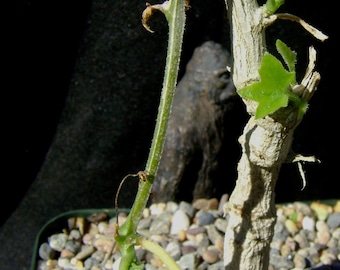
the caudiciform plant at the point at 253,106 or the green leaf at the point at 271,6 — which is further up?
the green leaf at the point at 271,6

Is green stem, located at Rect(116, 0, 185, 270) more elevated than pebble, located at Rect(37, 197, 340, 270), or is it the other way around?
green stem, located at Rect(116, 0, 185, 270)

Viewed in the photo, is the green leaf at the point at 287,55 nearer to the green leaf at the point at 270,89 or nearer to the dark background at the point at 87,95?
the green leaf at the point at 270,89

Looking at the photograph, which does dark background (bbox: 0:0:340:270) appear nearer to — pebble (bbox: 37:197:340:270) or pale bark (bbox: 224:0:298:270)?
pebble (bbox: 37:197:340:270)

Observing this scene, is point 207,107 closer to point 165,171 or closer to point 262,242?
point 165,171

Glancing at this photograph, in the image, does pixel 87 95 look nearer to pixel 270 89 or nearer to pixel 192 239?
pixel 192 239

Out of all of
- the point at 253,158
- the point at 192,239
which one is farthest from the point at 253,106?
the point at 192,239

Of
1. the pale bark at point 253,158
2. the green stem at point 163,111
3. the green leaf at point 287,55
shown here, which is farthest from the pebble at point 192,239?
the green leaf at point 287,55

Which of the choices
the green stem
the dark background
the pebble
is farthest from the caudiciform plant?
the dark background
